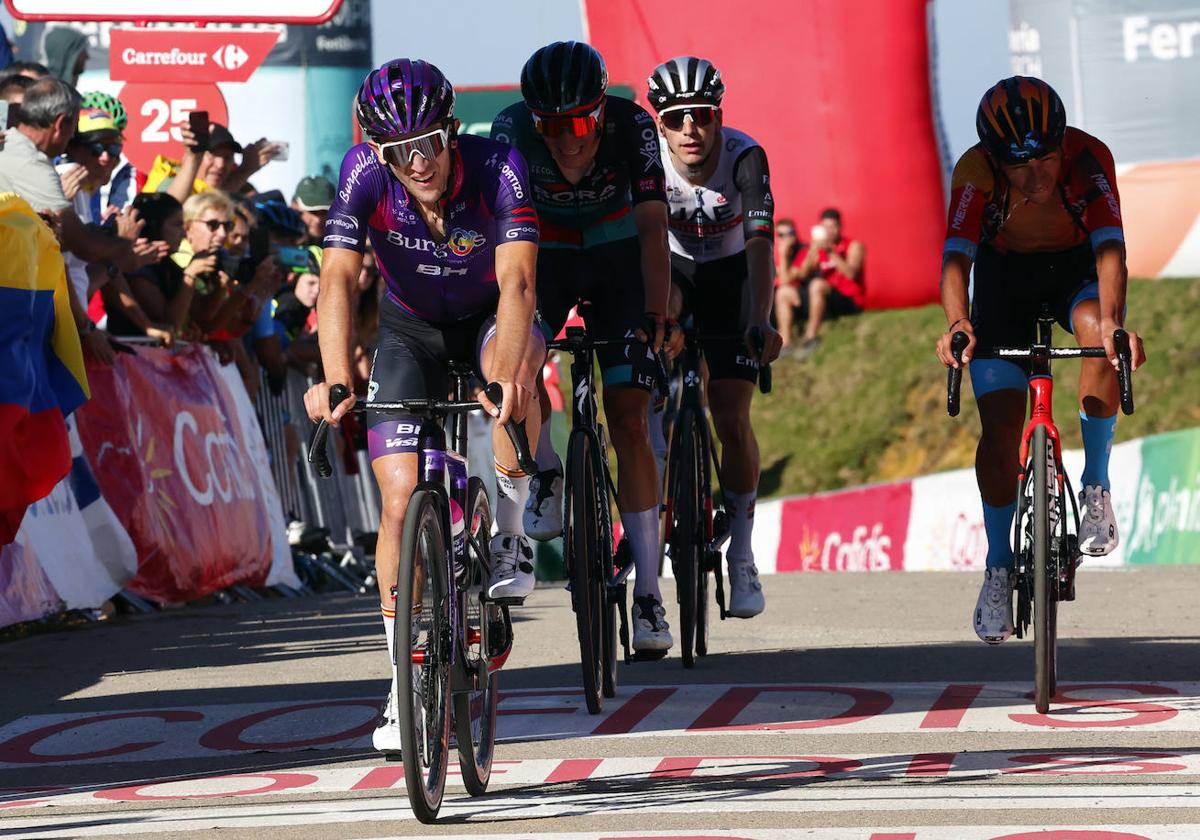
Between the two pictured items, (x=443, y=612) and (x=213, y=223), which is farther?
(x=213, y=223)

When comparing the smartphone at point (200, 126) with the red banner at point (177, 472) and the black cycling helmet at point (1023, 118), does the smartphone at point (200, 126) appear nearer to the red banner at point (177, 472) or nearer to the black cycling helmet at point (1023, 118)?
the red banner at point (177, 472)

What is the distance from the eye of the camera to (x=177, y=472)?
12133 millimetres

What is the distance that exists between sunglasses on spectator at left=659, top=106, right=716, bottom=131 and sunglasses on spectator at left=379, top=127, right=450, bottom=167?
2.81 meters

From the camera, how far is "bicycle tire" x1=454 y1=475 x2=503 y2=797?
5883mm

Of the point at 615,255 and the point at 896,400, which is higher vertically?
the point at 615,255

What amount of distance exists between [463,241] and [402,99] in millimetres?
581

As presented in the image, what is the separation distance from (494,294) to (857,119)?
23.0m

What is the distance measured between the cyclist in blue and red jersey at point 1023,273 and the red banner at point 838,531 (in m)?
12.3

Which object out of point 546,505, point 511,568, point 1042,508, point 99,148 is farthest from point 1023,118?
point 99,148

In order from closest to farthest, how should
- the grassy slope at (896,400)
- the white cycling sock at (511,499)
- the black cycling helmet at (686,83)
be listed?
the white cycling sock at (511,499)
the black cycling helmet at (686,83)
the grassy slope at (896,400)

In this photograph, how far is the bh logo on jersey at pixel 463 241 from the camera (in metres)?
6.36

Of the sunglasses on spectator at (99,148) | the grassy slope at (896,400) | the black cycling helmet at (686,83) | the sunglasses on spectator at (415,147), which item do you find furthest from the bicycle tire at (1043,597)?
the grassy slope at (896,400)

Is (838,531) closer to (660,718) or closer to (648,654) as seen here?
(648,654)

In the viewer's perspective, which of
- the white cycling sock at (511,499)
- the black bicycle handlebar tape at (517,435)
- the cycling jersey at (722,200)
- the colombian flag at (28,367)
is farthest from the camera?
the colombian flag at (28,367)
